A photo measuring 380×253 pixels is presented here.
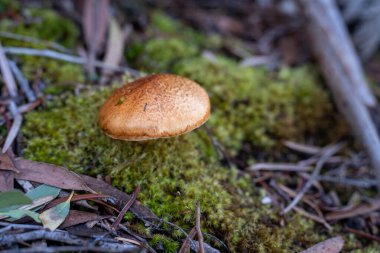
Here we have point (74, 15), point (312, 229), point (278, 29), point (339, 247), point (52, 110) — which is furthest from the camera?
point (278, 29)

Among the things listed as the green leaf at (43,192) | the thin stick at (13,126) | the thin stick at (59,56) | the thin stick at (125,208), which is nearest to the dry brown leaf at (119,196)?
the thin stick at (125,208)

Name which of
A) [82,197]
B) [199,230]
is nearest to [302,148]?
[199,230]

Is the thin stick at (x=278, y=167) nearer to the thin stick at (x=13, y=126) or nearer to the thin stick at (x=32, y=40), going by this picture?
the thin stick at (x=13, y=126)

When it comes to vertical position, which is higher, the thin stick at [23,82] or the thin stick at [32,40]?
the thin stick at [32,40]

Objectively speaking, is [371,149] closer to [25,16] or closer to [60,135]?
[60,135]

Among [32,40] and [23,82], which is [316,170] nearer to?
[23,82]

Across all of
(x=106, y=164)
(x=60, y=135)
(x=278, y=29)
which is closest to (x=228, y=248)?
(x=106, y=164)

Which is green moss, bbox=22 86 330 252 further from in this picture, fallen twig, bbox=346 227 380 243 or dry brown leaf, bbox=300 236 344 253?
fallen twig, bbox=346 227 380 243
